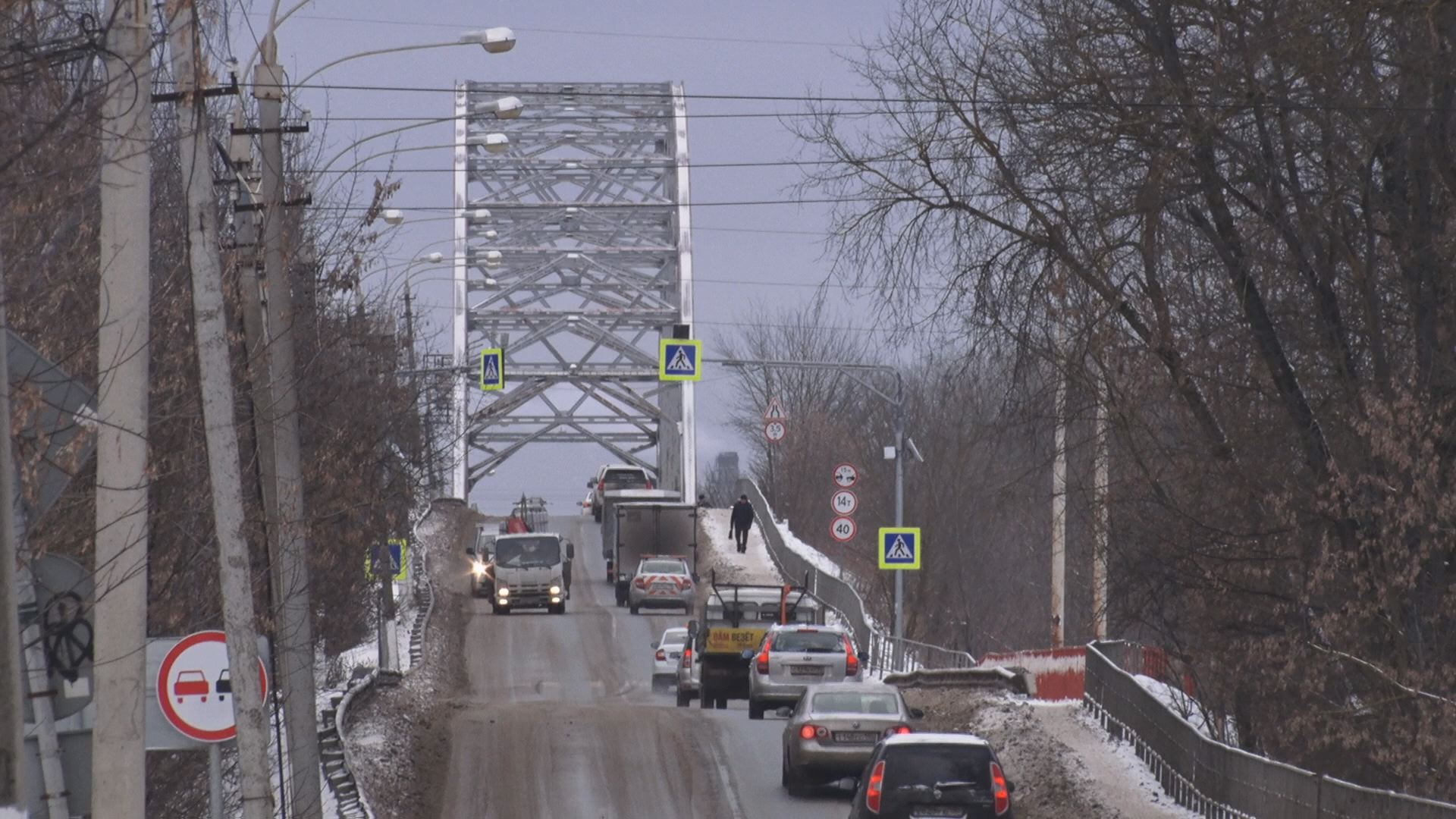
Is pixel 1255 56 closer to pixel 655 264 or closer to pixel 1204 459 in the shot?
pixel 1204 459

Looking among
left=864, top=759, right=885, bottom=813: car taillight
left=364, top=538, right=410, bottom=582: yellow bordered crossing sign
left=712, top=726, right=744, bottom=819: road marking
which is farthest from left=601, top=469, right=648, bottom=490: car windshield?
Result: left=864, top=759, right=885, bottom=813: car taillight

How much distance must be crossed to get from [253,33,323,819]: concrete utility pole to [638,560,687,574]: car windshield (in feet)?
129

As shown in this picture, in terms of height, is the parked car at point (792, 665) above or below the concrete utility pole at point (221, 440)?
below

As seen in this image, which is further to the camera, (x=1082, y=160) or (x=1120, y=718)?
(x=1120, y=718)

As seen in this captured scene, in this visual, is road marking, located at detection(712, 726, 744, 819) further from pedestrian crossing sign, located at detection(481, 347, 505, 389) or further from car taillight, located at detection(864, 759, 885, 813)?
pedestrian crossing sign, located at detection(481, 347, 505, 389)

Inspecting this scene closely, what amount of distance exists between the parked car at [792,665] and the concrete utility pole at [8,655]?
23885 mm

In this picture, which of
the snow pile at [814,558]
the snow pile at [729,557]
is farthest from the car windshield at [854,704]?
the snow pile at [729,557]

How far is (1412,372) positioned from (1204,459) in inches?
86.7

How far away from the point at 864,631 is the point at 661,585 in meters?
9.50

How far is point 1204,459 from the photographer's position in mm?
21484

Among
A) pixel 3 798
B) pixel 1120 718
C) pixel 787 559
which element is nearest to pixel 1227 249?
pixel 1120 718

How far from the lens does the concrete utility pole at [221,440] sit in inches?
501

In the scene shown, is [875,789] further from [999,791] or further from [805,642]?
[805,642]

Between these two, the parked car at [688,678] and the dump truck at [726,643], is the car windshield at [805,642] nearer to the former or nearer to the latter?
the dump truck at [726,643]
